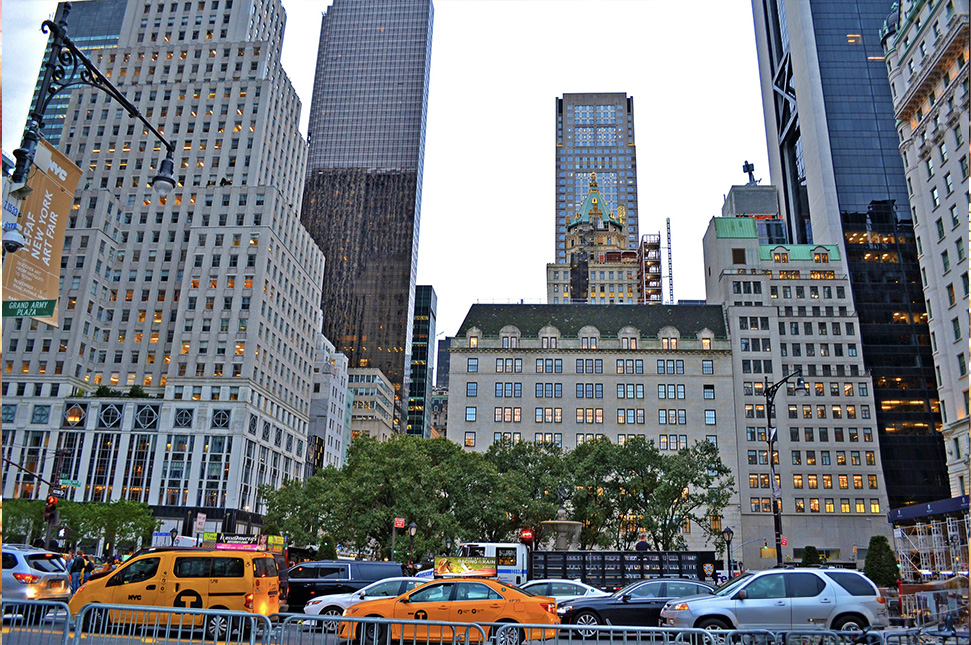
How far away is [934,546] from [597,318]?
58801mm

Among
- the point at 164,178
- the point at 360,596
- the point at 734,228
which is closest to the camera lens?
the point at 164,178

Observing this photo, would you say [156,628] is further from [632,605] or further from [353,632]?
[632,605]

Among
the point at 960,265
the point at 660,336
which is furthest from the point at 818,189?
the point at 960,265

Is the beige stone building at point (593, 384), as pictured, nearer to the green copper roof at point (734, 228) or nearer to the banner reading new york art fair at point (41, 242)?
the green copper roof at point (734, 228)

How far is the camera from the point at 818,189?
132m

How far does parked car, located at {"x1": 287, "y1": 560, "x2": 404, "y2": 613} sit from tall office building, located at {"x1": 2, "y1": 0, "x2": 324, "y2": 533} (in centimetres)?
7085

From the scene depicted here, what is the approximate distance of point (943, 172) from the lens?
58188 mm

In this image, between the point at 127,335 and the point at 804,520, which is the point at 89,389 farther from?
the point at 804,520

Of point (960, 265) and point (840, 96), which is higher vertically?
point (840, 96)

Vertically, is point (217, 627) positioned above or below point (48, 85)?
below

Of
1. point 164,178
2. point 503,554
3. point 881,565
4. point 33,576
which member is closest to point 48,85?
point 164,178

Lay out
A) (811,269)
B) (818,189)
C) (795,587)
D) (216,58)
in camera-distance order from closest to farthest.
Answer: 1. (795,587)
2. (811,269)
3. (216,58)
4. (818,189)

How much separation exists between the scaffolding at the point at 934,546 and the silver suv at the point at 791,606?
107 ft

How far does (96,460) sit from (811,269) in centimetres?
10357
